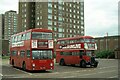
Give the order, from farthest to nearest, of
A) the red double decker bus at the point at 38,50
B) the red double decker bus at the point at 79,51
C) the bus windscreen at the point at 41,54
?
the red double decker bus at the point at 79,51 → the bus windscreen at the point at 41,54 → the red double decker bus at the point at 38,50

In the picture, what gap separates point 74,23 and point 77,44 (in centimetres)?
8394

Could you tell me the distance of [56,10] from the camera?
110875mm

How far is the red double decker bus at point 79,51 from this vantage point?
33656 millimetres

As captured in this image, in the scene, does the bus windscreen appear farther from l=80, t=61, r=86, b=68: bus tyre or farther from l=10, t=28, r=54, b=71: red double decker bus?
l=80, t=61, r=86, b=68: bus tyre

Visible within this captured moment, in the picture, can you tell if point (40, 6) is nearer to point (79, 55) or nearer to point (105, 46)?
point (105, 46)

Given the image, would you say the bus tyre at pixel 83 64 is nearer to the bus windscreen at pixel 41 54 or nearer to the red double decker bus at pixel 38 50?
the red double decker bus at pixel 38 50

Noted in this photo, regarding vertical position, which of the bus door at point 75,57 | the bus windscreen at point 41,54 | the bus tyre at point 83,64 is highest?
the bus windscreen at point 41,54

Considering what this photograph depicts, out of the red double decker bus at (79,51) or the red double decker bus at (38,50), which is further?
the red double decker bus at (79,51)

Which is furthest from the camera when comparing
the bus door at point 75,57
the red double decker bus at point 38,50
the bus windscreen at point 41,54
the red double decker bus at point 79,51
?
the bus door at point 75,57

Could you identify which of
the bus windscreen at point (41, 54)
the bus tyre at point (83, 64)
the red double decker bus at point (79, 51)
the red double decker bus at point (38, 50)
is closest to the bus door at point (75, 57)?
the red double decker bus at point (79, 51)

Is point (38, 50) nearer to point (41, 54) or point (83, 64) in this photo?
point (41, 54)

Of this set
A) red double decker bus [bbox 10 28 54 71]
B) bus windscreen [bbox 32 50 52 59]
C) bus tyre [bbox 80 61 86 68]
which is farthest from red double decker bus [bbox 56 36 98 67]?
bus windscreen [bbox 32 50 52 59]

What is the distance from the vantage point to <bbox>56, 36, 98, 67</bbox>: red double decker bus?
33656mm

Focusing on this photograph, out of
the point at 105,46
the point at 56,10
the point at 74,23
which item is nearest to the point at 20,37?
the point at 105,46
